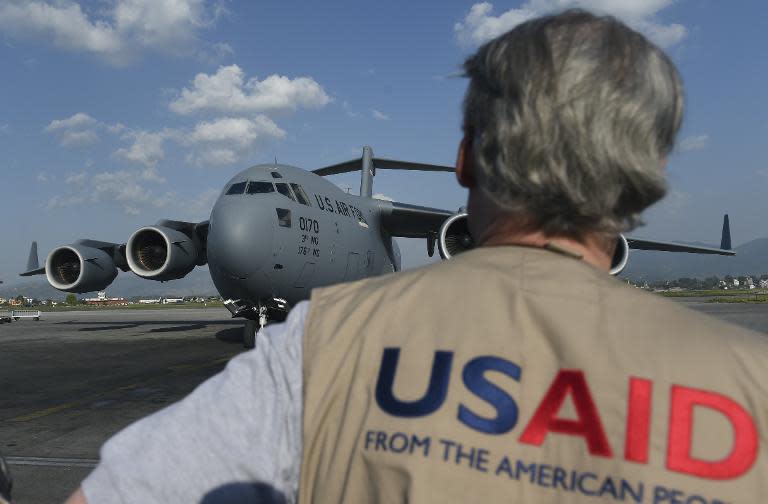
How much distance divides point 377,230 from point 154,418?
1370 cm

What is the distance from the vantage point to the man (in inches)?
29.5

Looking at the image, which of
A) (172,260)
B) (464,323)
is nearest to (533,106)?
(464,323)

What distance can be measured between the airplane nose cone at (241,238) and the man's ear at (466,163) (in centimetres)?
932

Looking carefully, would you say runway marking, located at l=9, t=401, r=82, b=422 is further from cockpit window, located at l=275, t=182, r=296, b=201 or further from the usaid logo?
the usaid logo

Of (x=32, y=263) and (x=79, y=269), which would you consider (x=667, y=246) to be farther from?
(x=32, y=263)

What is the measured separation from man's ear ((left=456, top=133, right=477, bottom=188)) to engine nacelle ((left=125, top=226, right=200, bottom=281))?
1442cm

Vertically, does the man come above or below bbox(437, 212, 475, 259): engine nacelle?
below

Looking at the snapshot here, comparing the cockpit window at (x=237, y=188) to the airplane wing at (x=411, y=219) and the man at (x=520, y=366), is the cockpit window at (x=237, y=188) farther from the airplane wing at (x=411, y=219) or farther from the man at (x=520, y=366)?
the man at (x=520, y=366)

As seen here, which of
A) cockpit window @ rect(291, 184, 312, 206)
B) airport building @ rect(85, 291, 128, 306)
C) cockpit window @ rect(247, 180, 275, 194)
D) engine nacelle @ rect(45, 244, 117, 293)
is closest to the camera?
cockpit window @ rect(247, 180, 275, 194)

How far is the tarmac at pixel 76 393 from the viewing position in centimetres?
462

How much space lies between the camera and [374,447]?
818 millimetres

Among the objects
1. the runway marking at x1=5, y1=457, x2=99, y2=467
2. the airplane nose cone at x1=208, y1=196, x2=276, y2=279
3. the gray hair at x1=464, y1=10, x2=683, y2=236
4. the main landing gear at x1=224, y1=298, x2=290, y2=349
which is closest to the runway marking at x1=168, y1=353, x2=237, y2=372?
the main landing gear at x1=224, y1=298, x2=290, y2=349

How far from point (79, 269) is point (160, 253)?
3.26 metres

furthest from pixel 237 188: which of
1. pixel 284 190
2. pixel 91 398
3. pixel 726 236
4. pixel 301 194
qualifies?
pixel 726 236
